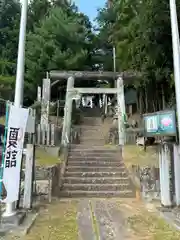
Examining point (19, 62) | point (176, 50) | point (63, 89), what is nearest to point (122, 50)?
point (63, 89)

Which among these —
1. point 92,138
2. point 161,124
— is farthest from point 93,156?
point 92,138

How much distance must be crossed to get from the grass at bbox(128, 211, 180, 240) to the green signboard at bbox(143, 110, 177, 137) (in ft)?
7.43

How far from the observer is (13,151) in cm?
525

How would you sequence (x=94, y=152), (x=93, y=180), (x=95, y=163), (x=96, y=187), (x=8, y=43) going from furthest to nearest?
1. (x=8, y=43)
2. (x=94, y=152)
3. (x=95, y=163)
4. (x=93, y=180)
5. (x=96, y=187)

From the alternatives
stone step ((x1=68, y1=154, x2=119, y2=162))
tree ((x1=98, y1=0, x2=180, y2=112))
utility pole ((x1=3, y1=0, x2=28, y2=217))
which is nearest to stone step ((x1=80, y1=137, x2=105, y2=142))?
tree ((x1=98, y1=0, x2=180, y2=112))

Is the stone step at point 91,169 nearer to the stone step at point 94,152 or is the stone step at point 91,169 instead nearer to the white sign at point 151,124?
the stone step at point 94,152

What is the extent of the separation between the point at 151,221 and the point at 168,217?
0.36m

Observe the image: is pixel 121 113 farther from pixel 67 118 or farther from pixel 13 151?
pixel 13 151

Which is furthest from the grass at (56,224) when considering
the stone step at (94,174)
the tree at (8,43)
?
the tree at (8,43)

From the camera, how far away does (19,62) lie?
598 cm

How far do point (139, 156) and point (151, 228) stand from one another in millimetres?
5770

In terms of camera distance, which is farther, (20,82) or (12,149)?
(20,82)

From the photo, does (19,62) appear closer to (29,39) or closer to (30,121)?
(30,121)

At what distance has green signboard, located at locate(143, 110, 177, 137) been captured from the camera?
7.36 metres
